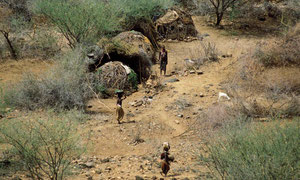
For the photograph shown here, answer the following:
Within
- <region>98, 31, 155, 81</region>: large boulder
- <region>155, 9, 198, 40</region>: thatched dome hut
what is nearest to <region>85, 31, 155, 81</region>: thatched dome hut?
<region>98, 31, 155, 81</region>: large boulder

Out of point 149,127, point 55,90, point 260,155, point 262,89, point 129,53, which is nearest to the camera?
point 260,155

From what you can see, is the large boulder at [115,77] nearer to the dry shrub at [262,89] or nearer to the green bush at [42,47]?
the dry shrub at [262,89]

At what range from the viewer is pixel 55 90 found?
28.2ft

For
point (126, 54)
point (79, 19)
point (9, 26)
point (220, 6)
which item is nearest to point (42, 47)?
point (9, 26)

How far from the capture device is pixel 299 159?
3.96 m

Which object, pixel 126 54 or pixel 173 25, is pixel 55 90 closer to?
pixel 126 54

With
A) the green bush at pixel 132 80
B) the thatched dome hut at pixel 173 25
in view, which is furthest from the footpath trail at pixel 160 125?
the thatched dome hut at pixel 173 25

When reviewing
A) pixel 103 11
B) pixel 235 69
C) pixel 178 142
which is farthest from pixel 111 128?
pixel 103 11

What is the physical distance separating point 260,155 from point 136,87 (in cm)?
642

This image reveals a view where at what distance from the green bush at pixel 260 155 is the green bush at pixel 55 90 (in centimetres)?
496

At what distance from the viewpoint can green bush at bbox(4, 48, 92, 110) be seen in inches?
332

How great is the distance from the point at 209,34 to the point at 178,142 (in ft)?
34.5

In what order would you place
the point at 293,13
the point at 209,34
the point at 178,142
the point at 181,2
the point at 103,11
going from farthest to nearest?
the point at 181,2, the point at 293,13, the point at 209,34, the point at 103,11, the point at 178,142

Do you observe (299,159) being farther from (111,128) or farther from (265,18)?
(265,18)
